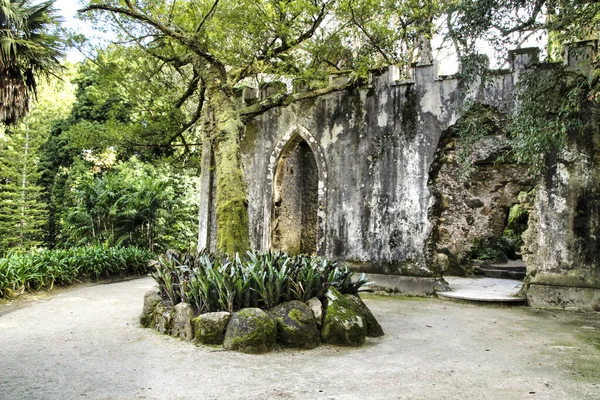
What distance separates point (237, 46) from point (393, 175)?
4183 mm

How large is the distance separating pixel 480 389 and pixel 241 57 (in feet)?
24.5

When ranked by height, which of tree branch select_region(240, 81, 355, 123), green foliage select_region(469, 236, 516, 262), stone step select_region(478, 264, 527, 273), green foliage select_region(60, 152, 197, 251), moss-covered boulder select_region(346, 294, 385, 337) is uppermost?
tree branch select_region(240, 81, 355, 123)

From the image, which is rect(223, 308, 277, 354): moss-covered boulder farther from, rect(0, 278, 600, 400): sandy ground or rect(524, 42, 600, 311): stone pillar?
rect(524, 42, 600, 311): stone pillar

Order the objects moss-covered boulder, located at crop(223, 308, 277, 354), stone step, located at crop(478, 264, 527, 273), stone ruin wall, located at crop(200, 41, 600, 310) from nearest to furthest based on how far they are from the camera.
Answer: moss-covered boulder, located at crop(223, 308, 277, 354) < stone ruin wall, located at crop(200, 41, 600, 310) < stone step, located at crop(478, 264, 527, 273)

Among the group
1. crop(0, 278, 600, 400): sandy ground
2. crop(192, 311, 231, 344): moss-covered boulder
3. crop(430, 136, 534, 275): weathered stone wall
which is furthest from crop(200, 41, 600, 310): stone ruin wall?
crop(192, 311, 231, 344): moss-covered boulder

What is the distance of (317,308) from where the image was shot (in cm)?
509

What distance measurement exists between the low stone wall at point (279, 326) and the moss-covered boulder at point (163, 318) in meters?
0.05

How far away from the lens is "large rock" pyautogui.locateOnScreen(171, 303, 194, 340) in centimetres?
504

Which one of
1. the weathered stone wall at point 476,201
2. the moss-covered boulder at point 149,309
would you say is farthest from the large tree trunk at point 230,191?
the weathered stone wall at point 476,201

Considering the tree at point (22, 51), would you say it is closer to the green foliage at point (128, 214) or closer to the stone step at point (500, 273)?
the green foliage at point (128, 214)

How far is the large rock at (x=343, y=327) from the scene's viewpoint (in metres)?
4.87

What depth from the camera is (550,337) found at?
5.50 m

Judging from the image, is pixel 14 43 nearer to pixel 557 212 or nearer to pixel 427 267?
pixel 427 267

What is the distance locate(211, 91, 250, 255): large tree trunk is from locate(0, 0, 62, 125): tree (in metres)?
A: 4.88
